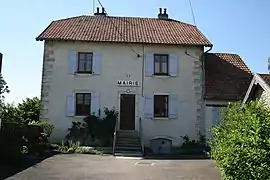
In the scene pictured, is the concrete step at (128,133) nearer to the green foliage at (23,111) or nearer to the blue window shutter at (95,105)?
the blue window shutter at (95,105)

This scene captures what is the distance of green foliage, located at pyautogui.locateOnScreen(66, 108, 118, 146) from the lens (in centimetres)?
2191

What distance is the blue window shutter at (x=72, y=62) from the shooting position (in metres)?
23.0

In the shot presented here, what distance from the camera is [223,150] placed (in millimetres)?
8938

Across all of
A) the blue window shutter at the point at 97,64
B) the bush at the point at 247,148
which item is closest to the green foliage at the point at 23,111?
the blue window shutter at the point at 97,64

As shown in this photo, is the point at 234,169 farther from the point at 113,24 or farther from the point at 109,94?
the point at 113,24

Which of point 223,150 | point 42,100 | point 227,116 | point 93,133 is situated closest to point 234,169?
point 223,150

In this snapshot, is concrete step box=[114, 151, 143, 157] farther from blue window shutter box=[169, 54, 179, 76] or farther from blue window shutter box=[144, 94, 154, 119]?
blue window shutter box=[169, 54, 179, 76]

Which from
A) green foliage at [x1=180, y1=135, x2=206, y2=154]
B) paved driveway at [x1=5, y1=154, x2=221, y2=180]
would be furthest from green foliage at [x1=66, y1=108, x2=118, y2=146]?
paved driveway at [x1=5, y1=154, x2=221, y2=180]

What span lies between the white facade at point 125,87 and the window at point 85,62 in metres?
0.30

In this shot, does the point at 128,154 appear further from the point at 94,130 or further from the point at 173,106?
the point at 173,106

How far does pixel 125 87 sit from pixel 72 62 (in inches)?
135

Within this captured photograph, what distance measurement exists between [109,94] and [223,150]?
14489mm

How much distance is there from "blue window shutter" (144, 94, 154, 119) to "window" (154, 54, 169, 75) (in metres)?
1.66

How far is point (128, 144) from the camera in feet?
69.3
